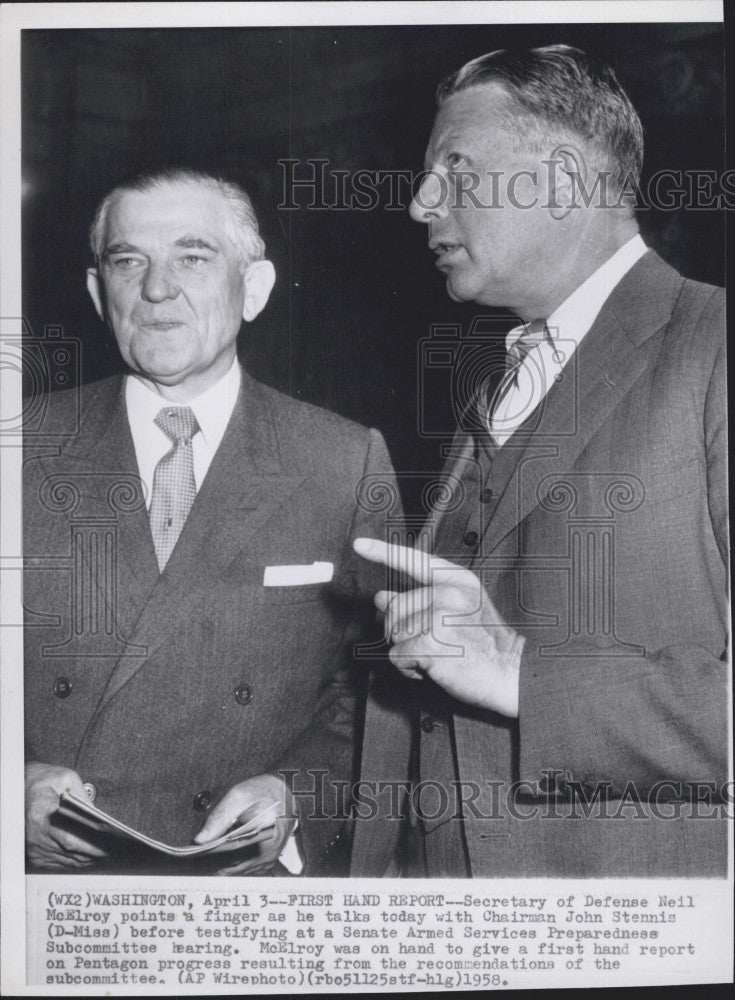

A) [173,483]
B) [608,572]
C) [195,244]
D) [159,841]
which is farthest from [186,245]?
[159,841]

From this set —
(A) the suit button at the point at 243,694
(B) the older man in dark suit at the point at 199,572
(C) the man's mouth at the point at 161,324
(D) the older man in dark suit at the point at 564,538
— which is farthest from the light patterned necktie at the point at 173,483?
(D) the older man in dark suit at the point at 564,538

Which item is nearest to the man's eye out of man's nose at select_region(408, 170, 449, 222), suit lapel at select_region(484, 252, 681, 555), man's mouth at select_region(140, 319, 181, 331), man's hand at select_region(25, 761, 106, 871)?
man's mouth at select_region(140, 319, 181, 331)

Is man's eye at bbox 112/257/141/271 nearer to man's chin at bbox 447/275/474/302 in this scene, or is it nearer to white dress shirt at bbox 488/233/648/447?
man's chin at bbox 447/275/474/302

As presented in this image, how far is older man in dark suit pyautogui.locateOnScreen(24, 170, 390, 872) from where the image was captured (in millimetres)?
1917

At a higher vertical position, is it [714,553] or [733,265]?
[733,265]

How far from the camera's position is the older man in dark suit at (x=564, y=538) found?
187cm

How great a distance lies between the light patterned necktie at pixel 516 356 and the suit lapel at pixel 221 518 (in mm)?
393

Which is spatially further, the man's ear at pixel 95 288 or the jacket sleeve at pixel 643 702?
the man's ear at pixel 95 288

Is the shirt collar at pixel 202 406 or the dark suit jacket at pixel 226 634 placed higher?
the shirt collar at pixel 202 406

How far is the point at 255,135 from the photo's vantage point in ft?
6.44

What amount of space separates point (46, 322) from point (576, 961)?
160 cm

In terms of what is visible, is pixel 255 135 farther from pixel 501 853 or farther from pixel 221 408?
pixel 501 853

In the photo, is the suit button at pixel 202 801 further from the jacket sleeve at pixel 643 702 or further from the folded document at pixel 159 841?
the jacket sleeve at pixel 643 702

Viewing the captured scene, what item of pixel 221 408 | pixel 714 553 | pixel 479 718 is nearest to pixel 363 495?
pixel 221 408
